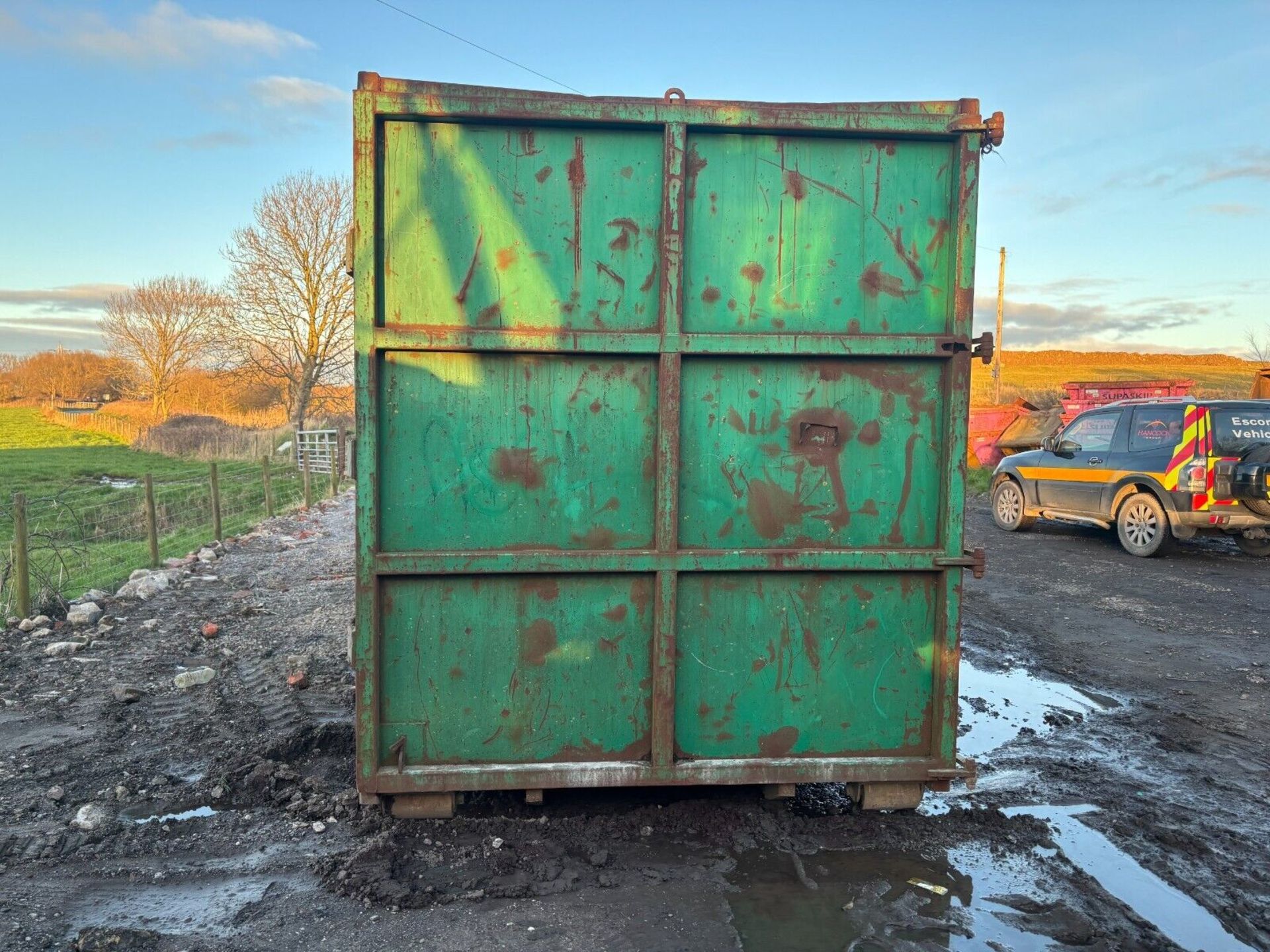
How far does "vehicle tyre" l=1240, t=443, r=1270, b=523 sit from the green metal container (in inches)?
309

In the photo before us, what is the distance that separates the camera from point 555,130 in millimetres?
3227

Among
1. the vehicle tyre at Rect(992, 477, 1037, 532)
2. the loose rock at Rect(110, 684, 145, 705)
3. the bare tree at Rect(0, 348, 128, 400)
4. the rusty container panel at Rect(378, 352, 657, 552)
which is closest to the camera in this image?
the rusty container panel at Rect(378, 352, 657, 552)

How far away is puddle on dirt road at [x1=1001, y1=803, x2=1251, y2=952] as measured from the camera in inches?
110

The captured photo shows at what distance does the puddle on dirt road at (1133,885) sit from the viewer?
9.17 ft

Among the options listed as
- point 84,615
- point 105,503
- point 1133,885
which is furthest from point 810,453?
point 105,503

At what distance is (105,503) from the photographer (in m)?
10.1

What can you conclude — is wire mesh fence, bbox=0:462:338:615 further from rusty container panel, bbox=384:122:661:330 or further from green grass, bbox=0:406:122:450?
green grass, bbox=0:406:122:450

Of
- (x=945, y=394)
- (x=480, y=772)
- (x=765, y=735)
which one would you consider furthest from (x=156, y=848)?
(x=945, y=394)

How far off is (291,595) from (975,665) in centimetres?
578

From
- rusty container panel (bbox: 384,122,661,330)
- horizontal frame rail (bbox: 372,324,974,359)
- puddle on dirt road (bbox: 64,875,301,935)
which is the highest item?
rusty container panel (bbox: 384,122,661,330)

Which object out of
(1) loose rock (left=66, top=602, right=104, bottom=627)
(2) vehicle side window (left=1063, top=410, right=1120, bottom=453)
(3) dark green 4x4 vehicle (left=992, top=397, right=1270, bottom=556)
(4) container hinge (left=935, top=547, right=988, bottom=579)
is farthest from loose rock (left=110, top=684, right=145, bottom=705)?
(2) vehicle side window (left=1063, top=410, right=1120, bottom=453)

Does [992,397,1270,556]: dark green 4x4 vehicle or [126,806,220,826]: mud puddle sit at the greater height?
[992,397,1270,556]: dark green 4x4 vehicle

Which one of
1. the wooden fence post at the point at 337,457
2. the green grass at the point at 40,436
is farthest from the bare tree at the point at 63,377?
the wooden fence post at the point at 337,457

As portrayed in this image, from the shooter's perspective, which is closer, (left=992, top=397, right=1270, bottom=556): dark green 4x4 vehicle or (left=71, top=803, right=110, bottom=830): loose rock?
(left=71, top=803, right=110, bottom=830): loose rock
